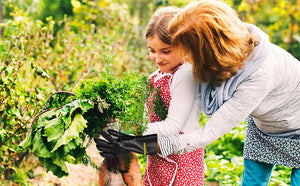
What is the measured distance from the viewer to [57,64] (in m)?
3.59

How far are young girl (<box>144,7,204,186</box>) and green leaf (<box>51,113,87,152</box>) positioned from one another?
14.7 inches

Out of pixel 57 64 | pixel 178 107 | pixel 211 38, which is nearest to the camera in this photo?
pixel 211 38

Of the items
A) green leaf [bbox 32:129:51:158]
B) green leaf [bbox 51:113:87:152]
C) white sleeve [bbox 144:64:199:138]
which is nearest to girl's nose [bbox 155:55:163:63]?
white sleeve [bbox 144:64:199:138]

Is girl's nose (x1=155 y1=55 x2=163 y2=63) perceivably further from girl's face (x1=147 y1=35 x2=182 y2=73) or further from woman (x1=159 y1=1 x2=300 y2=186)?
woman (x1=159 y1=1 x2=300 y2=186)

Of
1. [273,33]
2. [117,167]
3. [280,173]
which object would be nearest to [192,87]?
[117,167]

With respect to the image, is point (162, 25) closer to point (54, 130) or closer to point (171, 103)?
point (171, 103)

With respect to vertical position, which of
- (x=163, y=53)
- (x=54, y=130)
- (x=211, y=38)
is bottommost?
(x=54, y=130)

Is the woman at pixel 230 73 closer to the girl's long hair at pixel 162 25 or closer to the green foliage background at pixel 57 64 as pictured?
the girl's long hair at pixel 162 25

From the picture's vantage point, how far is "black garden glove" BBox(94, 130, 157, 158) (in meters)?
1.67

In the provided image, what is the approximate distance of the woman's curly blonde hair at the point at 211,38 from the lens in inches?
61.8

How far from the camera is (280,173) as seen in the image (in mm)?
3320

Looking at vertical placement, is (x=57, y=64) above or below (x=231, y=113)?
below

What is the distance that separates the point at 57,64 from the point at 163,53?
6.56 feet

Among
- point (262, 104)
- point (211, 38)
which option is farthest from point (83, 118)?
point (262, 104)
